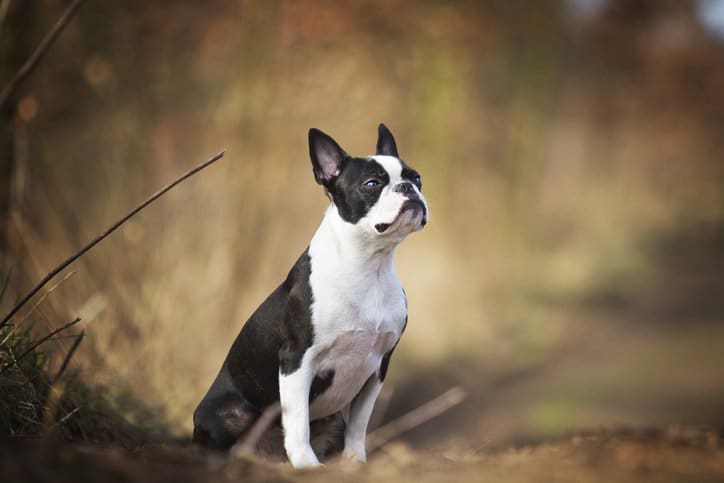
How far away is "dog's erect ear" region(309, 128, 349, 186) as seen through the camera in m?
4.41

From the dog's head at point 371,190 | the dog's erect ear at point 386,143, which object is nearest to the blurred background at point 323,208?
the dog's head at point 371,190

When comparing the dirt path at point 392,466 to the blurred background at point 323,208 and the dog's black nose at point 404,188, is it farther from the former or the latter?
the blurred background at point 323,208

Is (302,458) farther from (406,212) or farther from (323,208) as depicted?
(323,208)

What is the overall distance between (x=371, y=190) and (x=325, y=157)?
0.34m

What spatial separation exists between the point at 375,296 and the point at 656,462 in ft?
4.84

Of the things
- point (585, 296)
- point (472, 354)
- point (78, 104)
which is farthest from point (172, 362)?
point (585, 296)

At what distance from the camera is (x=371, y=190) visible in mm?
4277

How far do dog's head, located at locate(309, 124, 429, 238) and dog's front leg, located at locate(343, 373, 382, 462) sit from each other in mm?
819

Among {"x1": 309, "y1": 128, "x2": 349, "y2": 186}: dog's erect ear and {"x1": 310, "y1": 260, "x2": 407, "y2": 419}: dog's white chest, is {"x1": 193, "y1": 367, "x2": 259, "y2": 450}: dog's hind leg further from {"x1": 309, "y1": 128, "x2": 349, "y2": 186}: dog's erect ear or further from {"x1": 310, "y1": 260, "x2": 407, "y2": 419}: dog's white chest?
{"x1": 309, "y1": 128, "x2": 349, "y2": 186}: dog's erect ear

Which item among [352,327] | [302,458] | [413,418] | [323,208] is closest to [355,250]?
[352,327]

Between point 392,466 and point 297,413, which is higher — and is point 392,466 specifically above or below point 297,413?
below

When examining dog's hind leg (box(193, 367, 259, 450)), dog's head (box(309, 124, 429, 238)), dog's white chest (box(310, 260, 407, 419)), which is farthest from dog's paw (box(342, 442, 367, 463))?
dog's head (box(309, 124, 429, 238))

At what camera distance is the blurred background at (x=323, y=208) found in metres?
7.17

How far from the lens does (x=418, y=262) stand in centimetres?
1203
